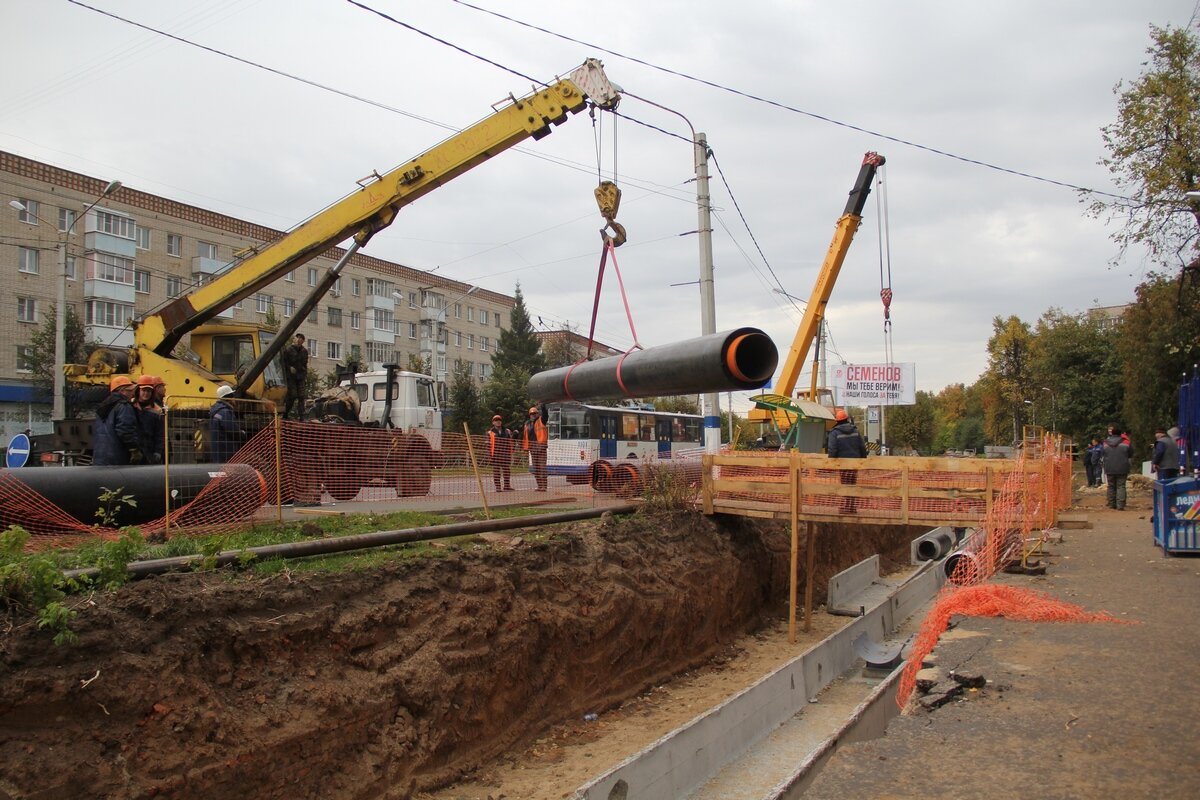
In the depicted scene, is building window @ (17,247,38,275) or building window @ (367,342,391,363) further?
building window @ (367,342,391,363)

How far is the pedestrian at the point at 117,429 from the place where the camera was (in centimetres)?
786

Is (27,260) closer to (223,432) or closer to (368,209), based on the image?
(368,209)

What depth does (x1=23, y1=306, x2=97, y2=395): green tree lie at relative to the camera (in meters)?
26.9

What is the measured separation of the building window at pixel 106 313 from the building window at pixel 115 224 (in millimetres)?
3001

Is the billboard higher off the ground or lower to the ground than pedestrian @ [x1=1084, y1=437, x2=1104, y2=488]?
higher

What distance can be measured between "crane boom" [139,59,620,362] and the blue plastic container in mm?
9113

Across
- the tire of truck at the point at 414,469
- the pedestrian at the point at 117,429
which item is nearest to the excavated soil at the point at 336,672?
the tire of truck at the point at 414,469

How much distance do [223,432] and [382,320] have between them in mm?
39727

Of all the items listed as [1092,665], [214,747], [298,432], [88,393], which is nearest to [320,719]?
[214,747]

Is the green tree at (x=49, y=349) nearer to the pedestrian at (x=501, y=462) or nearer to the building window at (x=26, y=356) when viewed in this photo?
the building window at (x=26, y=356)

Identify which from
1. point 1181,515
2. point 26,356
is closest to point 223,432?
point 1181,515

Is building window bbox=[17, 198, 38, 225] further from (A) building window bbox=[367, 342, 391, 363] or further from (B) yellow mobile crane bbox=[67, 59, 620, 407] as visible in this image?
(B) yellow mobile crane bbox=[67, 59, 620, 407]

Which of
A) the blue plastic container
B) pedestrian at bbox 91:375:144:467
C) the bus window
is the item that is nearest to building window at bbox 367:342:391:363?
the bus window

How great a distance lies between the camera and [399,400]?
17.7m
